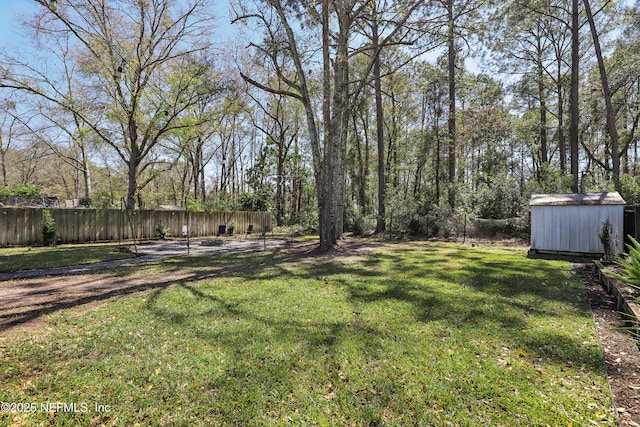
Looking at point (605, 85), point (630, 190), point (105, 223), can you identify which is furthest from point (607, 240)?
point (105, 223)

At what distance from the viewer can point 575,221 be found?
9.45 meters

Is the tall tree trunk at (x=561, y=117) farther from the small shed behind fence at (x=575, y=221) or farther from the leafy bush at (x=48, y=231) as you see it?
the leafy bush at (x=48, y=231)

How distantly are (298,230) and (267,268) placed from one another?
1499 centimetres

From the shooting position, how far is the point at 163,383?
8.81 feet

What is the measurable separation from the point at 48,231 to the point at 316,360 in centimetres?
1472

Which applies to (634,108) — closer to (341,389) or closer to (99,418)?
(341,389)

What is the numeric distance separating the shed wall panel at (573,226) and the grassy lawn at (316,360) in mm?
5156

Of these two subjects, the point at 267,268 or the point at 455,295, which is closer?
the point at 455,295

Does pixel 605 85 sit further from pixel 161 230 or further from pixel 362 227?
pixel 161 230

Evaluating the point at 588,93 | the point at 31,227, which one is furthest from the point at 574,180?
the point at 31,227

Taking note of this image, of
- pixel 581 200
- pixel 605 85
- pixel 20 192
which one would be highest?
pixel 605 85

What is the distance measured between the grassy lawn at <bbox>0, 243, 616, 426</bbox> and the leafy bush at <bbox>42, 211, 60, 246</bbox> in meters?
10.7

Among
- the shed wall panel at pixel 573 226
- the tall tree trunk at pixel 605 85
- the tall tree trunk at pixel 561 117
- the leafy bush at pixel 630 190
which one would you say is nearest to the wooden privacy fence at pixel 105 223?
the shed wall panel at pixel 573 226

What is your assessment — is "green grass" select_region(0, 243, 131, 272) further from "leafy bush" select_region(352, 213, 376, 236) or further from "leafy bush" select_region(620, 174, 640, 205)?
"leafy bush" select_region(620, 174, 640, 205)
